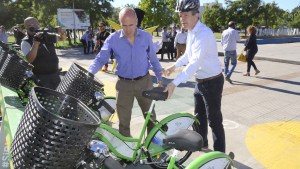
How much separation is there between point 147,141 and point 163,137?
0.71 ft

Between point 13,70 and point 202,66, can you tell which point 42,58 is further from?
point 202,66

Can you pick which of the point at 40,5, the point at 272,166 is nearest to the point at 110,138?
the point at 272,166

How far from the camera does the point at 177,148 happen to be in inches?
94.7

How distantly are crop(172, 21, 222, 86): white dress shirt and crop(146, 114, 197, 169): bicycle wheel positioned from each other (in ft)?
2.04

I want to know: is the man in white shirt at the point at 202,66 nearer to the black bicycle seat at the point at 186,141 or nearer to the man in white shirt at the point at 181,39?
the black bicycle seat at the point at 186,141

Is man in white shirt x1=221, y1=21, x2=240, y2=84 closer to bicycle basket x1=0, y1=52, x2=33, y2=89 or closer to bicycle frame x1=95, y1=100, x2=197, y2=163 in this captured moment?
bicycle frame x1=95, y1=100, x2=197, y2=163

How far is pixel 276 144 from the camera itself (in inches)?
189

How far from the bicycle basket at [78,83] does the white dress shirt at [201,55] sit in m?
0.86

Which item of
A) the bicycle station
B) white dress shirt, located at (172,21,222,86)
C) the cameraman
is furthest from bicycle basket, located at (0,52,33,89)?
white dress shirt, located at (172,21,222,86)

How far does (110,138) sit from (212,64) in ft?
4.94

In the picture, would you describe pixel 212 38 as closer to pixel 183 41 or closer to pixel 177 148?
pixel 177 148

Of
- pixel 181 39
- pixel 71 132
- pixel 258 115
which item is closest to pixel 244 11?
pixel 181 39

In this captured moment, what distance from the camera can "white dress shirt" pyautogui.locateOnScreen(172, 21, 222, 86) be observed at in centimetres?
321

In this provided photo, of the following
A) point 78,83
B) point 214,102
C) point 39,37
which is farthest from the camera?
point 214,102
